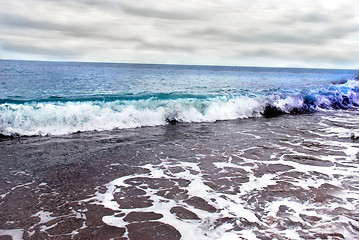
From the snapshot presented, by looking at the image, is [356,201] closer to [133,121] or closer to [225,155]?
[225,155]

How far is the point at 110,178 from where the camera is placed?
6.05 metres

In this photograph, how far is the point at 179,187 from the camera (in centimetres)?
565

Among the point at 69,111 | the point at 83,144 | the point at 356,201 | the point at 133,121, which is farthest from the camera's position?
the point at 133,121

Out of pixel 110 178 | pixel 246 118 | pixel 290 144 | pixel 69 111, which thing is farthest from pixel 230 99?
pixel 110 178

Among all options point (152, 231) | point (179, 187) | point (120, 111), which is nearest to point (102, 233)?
point (152, 231)

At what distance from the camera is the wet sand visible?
405cm

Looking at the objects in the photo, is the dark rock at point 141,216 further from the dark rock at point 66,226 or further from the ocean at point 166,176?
the dark rock at point 66,226

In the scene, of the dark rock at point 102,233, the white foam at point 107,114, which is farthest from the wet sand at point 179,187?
the white foam at point 107,114

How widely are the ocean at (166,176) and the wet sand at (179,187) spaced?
0.07 feet

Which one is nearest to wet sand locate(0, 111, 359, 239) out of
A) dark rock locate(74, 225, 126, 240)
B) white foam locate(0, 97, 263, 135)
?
dark rock locate(74, 225, 126, 240)

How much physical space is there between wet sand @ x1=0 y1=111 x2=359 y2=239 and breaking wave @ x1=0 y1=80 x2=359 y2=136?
142 centimetres

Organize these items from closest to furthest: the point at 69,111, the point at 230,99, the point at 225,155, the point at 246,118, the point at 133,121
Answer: the point at 225,155, the point at 69,111, the point at 133,121, the point at 246,118, the point at 230,99

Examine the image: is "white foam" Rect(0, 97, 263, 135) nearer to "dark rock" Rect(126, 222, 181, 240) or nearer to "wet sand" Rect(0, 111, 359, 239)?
"wet sand" Rect(0, 111, 359, 239)

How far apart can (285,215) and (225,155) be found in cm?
346
